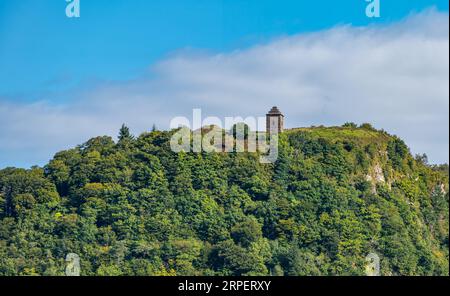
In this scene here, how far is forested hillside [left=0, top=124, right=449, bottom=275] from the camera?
77250 millimetres

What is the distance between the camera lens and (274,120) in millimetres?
87875

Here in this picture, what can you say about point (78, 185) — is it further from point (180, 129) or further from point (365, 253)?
point (365, 253)

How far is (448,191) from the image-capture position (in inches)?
3720

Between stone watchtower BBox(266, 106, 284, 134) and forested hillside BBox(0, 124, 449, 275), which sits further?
stone watchtower BBox(266, 106, 284, 134)

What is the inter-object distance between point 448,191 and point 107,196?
1026 inches

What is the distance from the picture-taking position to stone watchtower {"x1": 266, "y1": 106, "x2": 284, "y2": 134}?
87812mm

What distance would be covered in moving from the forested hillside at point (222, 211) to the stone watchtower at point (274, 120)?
29.5 inches

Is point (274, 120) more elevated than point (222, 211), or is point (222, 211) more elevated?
point (274, 120)

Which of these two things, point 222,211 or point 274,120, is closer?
point 222,211

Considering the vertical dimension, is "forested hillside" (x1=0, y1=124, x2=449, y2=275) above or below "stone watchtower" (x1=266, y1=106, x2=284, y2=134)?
below

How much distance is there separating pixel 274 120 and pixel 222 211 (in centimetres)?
866

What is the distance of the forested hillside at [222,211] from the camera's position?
7725cm

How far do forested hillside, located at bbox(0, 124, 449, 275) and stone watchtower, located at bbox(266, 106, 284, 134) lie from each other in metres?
0.75
